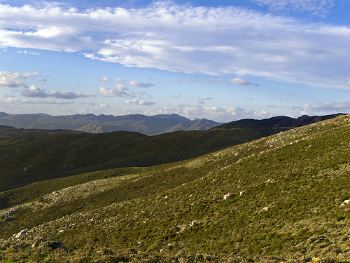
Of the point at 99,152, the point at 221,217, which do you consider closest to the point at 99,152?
the point at 99,152

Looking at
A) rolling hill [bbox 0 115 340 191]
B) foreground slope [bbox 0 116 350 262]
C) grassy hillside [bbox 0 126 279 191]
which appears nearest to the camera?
foreground slope [bbox 0 116 350 262]

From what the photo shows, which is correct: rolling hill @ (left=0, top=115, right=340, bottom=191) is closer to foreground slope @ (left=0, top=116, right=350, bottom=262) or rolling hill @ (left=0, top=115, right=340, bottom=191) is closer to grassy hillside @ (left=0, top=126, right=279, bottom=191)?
grassy hillside @ (left=0, top=126, right=279, bottom=191)

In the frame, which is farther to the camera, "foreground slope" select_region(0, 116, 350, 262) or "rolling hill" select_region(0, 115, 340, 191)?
"rolling hill" select_region(0, 115, 340, 191)

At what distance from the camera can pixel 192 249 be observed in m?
31.1

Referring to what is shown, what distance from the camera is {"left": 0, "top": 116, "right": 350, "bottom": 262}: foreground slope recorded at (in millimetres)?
25891

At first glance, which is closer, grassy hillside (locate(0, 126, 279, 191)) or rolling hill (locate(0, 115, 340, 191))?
rolling hill (locate(0, 115, 340, 191))

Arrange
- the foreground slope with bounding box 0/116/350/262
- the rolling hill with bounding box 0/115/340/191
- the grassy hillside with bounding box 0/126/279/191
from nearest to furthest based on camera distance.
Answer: the foreground slope with bounding box 0/116/350/262 < the rolling hill with bounding box 0/115/340/191 < the grassy hillside with bounding box 0/126/279/191

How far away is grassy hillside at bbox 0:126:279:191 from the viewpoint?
121363 mm

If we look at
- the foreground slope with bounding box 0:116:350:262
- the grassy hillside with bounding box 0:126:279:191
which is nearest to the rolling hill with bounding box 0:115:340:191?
the grassy hillside with bounding box 0:126:279:191

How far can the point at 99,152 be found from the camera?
141500mm

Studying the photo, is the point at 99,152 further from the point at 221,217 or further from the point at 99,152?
the point at 221,217

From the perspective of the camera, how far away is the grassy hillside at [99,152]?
12136cm

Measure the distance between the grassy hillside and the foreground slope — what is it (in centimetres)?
5884

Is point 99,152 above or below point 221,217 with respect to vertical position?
above
